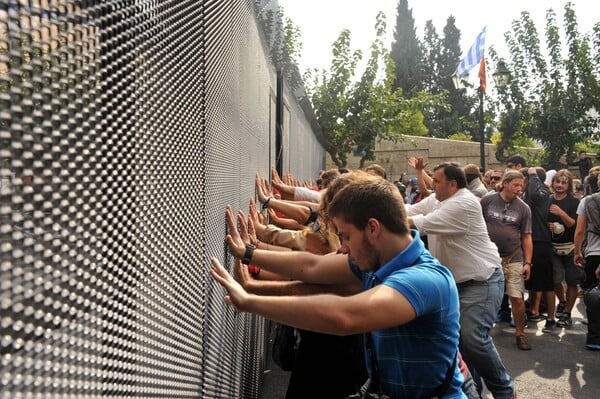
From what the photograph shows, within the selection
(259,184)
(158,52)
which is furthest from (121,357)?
(259,184)

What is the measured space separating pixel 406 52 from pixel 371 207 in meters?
73.0

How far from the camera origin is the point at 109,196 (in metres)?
1.21

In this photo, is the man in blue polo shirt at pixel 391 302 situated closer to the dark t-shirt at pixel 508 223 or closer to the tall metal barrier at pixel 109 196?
the tall metal barrier at pixel 109 196

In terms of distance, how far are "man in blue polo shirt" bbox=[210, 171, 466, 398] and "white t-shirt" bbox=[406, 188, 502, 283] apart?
2.57 metres

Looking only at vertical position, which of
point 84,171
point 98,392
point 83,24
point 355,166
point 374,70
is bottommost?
point 355,166

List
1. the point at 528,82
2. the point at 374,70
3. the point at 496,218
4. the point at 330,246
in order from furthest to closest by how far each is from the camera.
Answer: the point at 528,82, the point at 374,70, the point at 496,218, the point at 330,246

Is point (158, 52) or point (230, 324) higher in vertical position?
point (158, 52)

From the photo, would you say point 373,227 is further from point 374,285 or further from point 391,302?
point 391,302

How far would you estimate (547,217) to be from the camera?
8.19 meters

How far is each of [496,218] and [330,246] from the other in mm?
3953

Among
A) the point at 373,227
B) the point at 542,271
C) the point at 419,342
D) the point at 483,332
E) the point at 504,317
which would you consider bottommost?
the point at 504,317

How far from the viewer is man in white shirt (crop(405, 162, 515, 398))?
4.71 metres

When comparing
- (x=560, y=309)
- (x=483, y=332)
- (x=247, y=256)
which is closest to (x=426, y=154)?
(x=560, y=309)

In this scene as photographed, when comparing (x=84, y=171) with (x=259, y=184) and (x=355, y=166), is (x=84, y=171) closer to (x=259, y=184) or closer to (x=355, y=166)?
(x=259, y=184)
